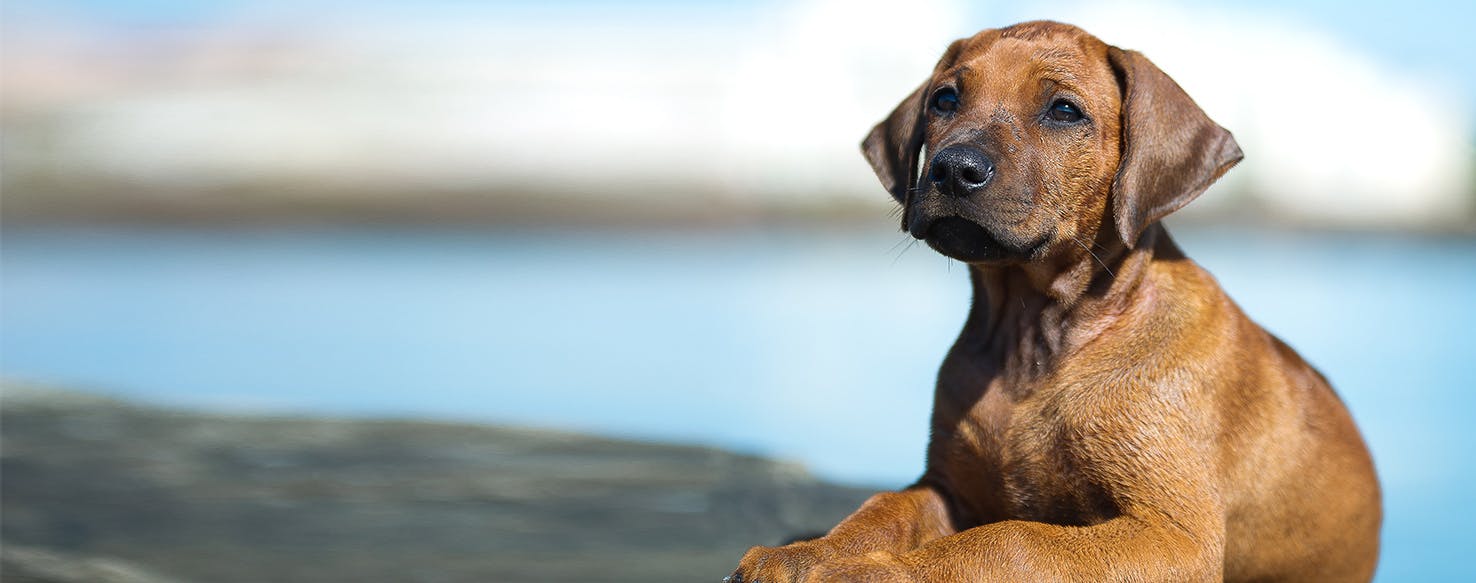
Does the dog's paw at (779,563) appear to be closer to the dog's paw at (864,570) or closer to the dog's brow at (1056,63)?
the dog's paw at (864,570)

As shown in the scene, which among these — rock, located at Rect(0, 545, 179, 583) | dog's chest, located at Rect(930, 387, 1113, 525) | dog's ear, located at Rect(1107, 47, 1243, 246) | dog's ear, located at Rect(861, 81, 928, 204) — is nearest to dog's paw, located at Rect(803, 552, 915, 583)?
dog's chest, located at Rect(930, 387, 1113, 525)

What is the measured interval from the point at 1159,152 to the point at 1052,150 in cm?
31

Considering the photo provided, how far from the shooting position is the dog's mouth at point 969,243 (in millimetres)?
4227

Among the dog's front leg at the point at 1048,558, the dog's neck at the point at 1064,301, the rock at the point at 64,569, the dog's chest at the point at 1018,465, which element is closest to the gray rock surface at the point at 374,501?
the rock at the point at 64,569

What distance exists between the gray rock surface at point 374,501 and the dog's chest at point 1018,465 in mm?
1428

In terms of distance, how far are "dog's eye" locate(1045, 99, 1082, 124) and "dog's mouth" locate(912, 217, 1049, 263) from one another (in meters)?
0.37

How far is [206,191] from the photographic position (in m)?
43.6

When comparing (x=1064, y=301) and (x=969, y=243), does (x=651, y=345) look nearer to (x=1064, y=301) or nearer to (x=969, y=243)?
(x=1064, y=301)

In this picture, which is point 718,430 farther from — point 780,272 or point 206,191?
point 206,191

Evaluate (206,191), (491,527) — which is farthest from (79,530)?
(206,191)

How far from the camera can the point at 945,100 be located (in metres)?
4.63

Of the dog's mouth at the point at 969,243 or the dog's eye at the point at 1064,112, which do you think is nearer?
the dog's mouth at the point at 969,243

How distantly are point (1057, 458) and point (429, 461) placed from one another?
14.9 feet

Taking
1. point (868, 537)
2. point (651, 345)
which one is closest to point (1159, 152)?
point (868, 537)
